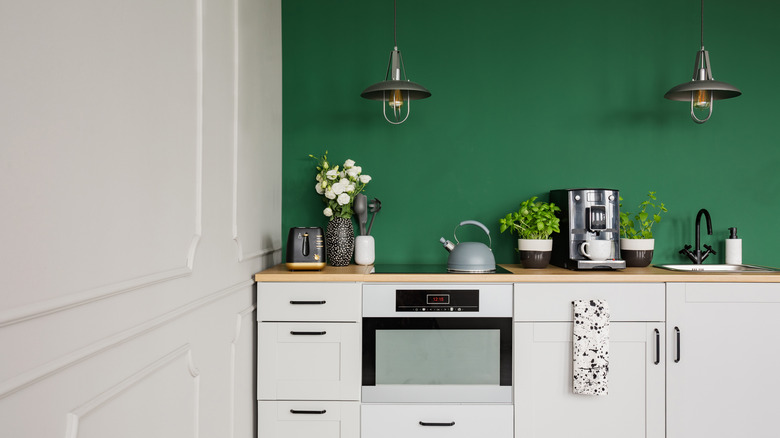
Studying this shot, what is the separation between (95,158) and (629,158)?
253 centimetres

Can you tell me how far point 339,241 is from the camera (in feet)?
8.09

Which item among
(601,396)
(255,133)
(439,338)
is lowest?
(601,396)

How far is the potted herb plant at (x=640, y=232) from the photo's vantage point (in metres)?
2.45

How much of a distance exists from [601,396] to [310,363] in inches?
48.7

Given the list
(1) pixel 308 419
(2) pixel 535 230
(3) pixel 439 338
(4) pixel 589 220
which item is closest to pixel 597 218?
(4) pixel 589 220

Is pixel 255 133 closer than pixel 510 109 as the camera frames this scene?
Yes

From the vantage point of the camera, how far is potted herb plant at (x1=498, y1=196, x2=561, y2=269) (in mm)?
2402

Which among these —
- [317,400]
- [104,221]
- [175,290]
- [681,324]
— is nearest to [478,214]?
[681,324]

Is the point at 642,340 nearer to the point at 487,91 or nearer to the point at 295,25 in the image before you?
the point at 487,91

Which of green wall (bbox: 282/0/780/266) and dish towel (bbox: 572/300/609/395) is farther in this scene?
green wall (bbox: 282/0/780/266)

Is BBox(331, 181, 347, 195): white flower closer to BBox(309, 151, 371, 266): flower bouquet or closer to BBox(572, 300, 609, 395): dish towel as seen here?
BBox(309, 151, 371, 266): flower bouquet

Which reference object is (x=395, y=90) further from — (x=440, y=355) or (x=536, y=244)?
(x=440, y=355)

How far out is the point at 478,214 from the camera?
2.73m

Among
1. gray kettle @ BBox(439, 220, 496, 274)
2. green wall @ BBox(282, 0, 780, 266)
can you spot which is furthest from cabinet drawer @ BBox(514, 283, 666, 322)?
green wall @ BBox(282, 0, 780, 266)
